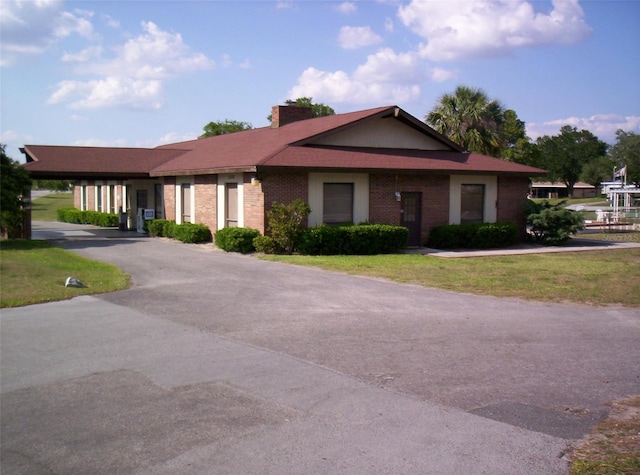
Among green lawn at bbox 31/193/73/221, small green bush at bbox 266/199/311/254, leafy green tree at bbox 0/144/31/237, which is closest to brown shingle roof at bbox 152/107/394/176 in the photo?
small green bush at bbox 266/199/311/254

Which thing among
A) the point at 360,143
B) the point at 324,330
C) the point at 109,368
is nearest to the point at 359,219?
the point at 360,143

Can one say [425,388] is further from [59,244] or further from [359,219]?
[59,244]

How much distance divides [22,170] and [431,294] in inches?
615

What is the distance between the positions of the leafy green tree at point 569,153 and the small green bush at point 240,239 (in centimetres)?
8439

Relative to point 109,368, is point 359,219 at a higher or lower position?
higher

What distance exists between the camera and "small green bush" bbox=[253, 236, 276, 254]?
1984 centimetres

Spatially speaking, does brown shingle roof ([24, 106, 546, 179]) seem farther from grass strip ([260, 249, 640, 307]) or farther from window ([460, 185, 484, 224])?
grass strip ([260, 249, 640, 307])

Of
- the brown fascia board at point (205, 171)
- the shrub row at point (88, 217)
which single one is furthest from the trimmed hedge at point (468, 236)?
the shrub row at point (88, 217)

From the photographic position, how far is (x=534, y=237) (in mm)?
26000

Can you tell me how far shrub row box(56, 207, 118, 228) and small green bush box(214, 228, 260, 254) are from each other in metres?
16.5

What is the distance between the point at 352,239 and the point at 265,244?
2.82m

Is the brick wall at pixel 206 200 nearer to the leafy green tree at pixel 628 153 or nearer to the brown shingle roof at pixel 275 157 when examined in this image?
the brown shingle roof at pixel 275 157

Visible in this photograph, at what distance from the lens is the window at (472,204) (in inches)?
966

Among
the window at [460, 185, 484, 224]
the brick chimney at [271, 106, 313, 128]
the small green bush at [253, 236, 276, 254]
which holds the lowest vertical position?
the small green bush at [253, 236, 276, 254]
